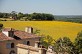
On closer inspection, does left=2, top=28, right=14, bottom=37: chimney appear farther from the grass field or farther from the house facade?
the grass field

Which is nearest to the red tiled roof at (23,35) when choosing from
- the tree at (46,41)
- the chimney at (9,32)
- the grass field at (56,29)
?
the chimney at (9,32)

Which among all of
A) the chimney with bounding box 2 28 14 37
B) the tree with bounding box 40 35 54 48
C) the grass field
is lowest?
the grass field

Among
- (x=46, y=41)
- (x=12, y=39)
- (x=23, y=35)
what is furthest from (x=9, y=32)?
(x=46, y=41)

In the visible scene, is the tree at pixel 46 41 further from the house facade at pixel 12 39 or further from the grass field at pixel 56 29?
the grass field at pixel 56 29

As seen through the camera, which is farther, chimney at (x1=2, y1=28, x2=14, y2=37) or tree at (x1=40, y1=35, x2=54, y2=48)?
chimney at (x1=2, y1=28, x2=14, y2=37)

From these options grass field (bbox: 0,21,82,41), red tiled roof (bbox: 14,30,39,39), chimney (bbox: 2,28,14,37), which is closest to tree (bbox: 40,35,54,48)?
red tiled roof (bbox: 14,30,39,39)

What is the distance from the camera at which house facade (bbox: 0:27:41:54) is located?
1207 inches

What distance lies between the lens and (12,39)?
31578 mm

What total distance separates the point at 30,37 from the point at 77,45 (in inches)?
245

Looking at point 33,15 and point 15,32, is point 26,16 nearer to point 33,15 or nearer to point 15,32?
point 33,15

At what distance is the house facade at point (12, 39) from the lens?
30.7 meters

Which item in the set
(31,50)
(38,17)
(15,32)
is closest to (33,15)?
(38,17)

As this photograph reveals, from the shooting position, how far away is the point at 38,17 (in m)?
97.1

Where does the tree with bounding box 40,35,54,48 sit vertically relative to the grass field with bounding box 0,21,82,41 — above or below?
above
